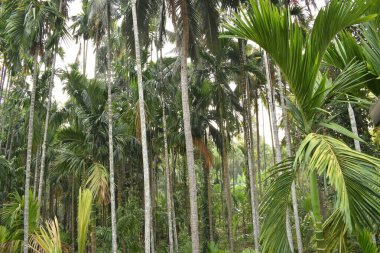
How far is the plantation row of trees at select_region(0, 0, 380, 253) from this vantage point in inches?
93.7

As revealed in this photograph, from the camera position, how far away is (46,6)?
33.2ft

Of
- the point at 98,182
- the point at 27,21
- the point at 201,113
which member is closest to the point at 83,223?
the point at 27,21

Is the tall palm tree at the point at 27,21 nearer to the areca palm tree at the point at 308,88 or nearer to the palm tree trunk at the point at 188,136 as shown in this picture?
the palm tree trunk at the point at 188,136

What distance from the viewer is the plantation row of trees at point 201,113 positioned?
7.80 ft

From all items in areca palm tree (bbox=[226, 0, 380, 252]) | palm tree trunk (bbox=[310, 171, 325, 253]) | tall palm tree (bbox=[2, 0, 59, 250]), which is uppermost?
tall palm tree (bbox=[2, 0, 59, 250])

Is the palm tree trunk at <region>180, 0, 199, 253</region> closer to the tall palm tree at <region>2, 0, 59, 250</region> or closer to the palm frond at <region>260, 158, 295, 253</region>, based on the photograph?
the tall palm tree at <region>2, 0, 59, 250</region>

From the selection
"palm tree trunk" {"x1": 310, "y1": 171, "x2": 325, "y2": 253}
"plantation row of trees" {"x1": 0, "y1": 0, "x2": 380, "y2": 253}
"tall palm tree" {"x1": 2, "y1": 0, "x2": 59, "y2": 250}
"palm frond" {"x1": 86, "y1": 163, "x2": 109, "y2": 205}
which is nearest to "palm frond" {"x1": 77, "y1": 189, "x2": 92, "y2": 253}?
"plantation row of trees" {"x1": 0, "y1": 0, "x2": 380, "y2": 253}

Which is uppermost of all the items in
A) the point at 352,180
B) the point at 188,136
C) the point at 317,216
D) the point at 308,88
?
the point at 188,136

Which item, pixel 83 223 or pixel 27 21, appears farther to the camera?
pixel 27 21

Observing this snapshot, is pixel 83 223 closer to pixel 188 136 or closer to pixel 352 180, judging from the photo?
pixel 352 180

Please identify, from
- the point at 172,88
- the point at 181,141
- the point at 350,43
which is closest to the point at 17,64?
the point at 172,88

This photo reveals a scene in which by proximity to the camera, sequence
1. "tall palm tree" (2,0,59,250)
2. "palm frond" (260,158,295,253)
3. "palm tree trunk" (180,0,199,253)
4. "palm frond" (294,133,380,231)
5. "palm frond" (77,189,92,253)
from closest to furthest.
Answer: "palm frond" (294,133,380,231) → "palm frond" (260,158,295,253) → "palm frond" (77,189,92,253) → "tall palm tree" (2,0,59,250) → "palm tree trunk" (180,0,199,253)

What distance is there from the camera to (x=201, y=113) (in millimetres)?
17344

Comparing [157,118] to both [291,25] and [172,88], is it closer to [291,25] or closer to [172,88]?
[172,88]
